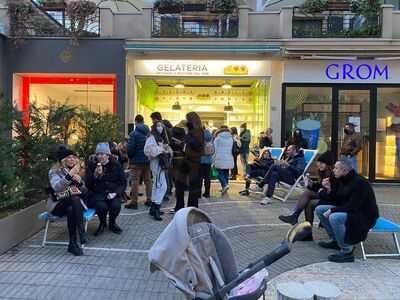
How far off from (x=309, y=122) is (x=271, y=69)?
6.07 ft

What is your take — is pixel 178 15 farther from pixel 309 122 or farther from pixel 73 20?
pixel 309 122

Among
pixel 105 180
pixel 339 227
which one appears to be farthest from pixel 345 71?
pixel 105 180

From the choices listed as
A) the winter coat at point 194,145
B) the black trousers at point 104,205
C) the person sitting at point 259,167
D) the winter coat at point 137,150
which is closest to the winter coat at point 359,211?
the winter coat at point 194,145

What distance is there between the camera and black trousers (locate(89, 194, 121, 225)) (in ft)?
19.2

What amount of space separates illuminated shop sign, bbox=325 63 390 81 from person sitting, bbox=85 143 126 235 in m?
8.04

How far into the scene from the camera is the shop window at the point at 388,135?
12.3 m

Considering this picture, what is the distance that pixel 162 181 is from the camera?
7176mm

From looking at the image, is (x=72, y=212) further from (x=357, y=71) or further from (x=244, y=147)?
(x=357, y=71)

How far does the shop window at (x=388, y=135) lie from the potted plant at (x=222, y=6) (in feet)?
15.6

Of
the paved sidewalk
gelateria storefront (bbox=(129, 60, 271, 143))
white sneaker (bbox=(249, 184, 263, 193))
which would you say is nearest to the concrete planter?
the paved sidewalk

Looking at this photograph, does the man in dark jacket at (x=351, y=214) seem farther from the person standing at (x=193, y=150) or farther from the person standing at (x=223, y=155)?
the person standing at (x=223, y=155)

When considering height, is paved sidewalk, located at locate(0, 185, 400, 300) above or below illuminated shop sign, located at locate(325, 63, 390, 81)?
below

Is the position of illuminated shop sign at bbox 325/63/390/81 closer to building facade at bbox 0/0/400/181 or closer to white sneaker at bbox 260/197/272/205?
building facade at bbox 0/0/400/181

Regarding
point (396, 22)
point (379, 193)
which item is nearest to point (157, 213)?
point (379, 193)
